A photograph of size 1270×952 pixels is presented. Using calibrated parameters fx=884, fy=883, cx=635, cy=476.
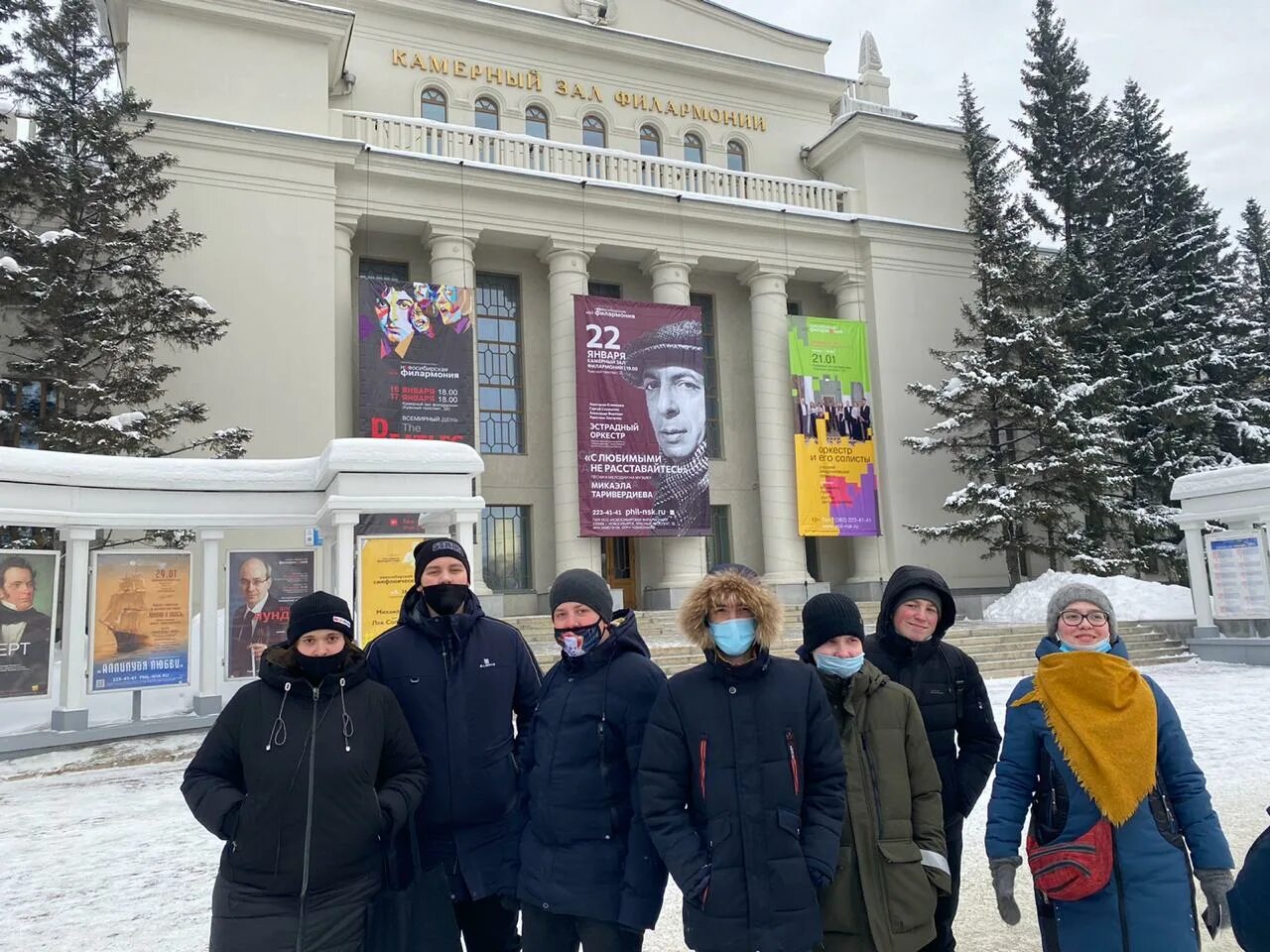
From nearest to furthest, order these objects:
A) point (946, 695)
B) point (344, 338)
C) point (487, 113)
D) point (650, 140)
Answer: point (946, 695) → point (344, 338) → point (487, 113) → point (650, 140)

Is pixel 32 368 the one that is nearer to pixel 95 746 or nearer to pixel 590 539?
pixel 95 746

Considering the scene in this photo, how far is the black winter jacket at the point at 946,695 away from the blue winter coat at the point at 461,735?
1481 millimetres

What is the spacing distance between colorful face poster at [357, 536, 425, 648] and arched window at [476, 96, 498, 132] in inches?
623

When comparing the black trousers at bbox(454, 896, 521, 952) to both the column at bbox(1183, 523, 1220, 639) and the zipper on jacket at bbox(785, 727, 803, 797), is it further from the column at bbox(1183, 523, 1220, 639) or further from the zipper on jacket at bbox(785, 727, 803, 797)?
the column at bbox(1183, 523, 1220, 639)

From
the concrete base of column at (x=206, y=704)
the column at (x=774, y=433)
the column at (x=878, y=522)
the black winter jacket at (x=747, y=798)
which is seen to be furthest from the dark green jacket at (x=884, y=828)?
the column at (x=878, y=522)

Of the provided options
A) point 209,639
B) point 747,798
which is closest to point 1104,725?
point 747,798

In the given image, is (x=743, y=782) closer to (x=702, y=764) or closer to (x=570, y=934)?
(x=702, y=764)

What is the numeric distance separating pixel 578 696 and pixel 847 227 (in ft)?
71.9

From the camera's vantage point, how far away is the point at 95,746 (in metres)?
9.49

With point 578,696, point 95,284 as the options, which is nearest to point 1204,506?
point 578,696

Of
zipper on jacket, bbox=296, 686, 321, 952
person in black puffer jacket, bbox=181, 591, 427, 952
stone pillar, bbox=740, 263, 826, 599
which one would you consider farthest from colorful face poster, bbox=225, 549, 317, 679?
stone pillar, bbox=740, 263, 826, 599

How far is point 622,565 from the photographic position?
21781 millimetres

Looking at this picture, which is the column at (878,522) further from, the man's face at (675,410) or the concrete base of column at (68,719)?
the concrete base of column at (68,719)

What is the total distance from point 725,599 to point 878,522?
19.5 m
